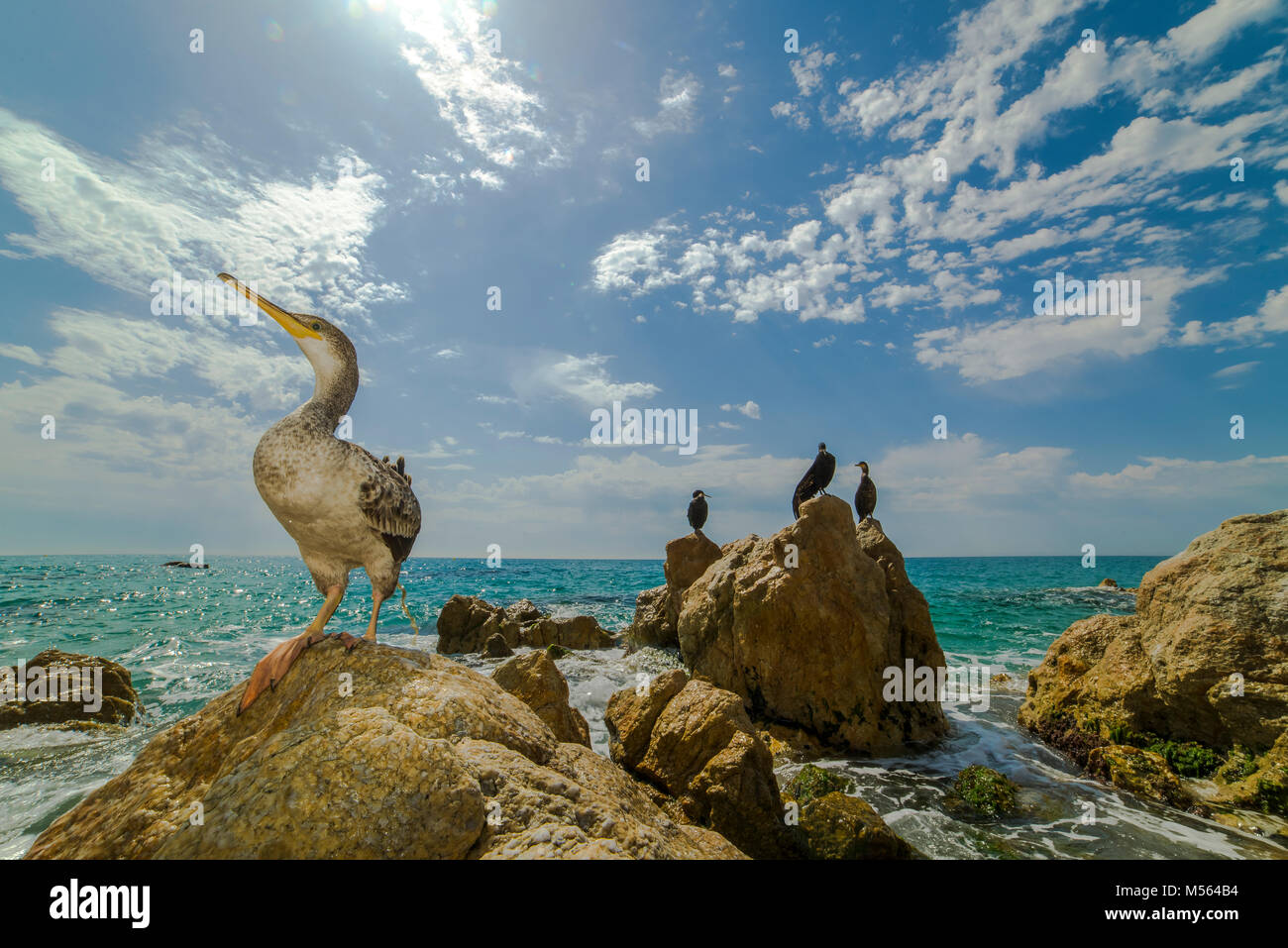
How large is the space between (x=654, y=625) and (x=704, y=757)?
37.9 feet

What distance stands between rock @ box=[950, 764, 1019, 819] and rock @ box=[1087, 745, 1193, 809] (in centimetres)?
143

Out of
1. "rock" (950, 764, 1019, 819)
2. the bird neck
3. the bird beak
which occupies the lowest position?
"rock" (950, 764, 1019, 819)

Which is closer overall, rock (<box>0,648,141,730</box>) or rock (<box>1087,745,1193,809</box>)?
rock (<box>1087,745,1193,809</box>)

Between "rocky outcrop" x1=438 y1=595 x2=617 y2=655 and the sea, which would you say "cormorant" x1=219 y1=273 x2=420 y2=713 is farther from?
"rocky outcrop" x1=438 y1=595 x2=617 y2=655

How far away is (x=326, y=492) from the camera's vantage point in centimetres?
318

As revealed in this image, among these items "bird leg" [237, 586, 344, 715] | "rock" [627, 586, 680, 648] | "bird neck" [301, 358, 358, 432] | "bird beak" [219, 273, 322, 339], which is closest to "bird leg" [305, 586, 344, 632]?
"bird leg" [237, 586, 344, 715]

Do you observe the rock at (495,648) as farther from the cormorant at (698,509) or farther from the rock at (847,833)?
the rock at (847,833)

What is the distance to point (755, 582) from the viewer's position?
9.69 m

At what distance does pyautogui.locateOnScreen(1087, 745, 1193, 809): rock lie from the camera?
22.0 feet

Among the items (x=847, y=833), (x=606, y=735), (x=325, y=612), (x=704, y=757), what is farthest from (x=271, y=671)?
(x=606, y=735)

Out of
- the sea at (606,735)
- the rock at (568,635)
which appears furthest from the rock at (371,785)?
the rock at (568,635)
